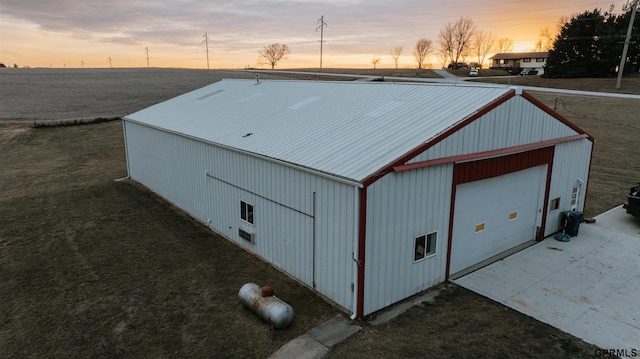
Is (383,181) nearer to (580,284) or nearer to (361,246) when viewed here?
(361,246)

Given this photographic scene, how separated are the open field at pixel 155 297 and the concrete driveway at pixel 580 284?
58 cm

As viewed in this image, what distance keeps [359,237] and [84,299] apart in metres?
7.19

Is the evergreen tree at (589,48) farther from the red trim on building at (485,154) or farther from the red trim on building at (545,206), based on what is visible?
the red trim on building at (545,206)

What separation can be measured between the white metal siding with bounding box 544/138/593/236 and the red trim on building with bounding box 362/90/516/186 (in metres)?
4.08

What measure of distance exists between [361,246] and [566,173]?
9.56m

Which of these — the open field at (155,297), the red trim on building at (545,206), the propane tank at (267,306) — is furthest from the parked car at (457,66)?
the propane tank at (267,306)

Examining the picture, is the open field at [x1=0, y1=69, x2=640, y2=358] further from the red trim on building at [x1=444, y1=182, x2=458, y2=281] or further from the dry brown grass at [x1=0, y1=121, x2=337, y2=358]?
the red trim on building at [x1=444, y1=182, x2=458, y2=281]

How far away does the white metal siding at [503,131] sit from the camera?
10.2 metres

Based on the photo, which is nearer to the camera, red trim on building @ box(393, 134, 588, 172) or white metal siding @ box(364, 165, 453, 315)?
white metal siding @ box(364, 165, 453, 315)

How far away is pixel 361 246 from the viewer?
8953mm

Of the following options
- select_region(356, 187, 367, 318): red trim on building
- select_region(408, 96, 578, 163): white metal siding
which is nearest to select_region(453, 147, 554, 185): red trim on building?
select_region(408, 96, 578, 163): white metal siding

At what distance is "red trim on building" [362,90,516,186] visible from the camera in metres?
8.85

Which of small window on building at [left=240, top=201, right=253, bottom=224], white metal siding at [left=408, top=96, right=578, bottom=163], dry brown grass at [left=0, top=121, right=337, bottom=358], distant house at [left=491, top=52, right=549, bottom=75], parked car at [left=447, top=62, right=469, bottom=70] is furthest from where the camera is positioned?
distant house at [left=491, top=52, right=549, bottom=75]

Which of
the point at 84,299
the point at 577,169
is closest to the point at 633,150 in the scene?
the point at 577,169
